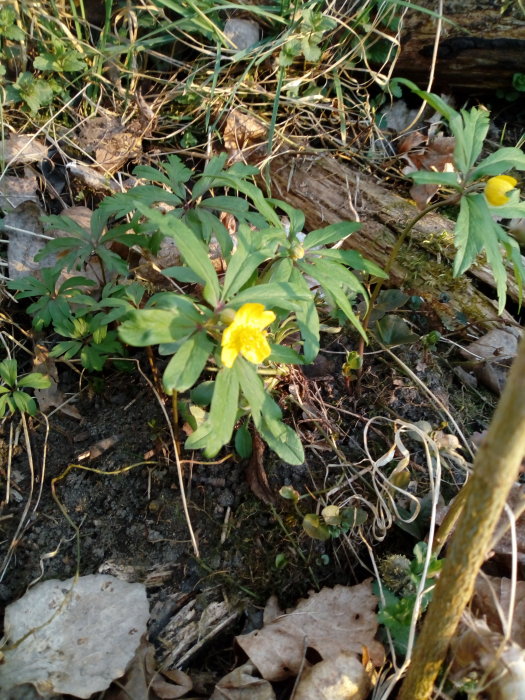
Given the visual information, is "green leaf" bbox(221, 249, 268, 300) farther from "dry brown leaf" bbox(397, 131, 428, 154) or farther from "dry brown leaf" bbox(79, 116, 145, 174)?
"dry brown leaf" bbox(397, 131, 428, 154)

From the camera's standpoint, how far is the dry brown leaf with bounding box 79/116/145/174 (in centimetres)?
300

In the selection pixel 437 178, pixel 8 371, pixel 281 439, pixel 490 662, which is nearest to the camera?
pixel 490 662

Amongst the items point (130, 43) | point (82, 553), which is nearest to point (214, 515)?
point (82, 553)

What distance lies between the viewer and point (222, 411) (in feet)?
5.36

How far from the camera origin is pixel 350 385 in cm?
241

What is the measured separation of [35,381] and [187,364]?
0.93 metres

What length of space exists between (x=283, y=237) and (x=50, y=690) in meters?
1.46

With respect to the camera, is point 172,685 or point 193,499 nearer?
point 172,685

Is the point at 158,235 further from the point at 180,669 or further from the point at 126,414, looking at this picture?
the point at 180,669

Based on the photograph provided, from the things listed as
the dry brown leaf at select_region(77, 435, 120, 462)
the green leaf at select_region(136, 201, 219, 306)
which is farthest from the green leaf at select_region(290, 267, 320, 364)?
the dry brown leaf at select_region(77, 435, 120, 462)

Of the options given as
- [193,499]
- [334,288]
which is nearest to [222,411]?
[334,288]

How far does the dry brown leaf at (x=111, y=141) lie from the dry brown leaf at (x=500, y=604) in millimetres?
2370

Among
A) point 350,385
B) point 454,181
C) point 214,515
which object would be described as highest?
point 454,181

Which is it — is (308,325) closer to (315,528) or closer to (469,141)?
(315,528)
